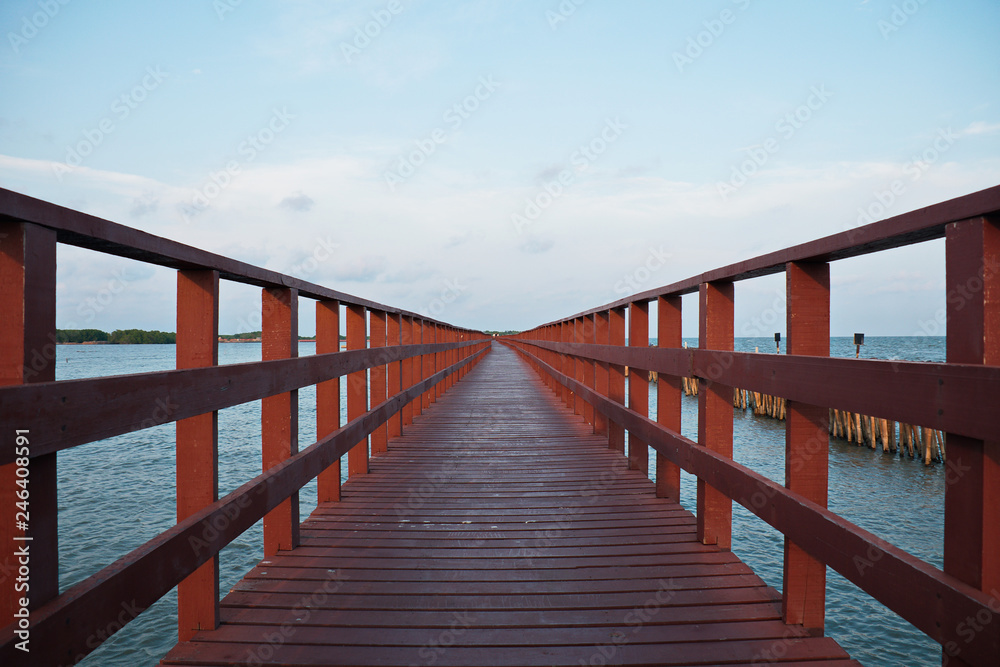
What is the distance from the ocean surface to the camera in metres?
4.36

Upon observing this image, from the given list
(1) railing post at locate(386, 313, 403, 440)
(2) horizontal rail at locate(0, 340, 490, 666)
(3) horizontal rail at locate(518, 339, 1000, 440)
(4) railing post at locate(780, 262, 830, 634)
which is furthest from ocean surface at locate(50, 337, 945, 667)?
(3) horizontal rail at locate(518, 339, 1000, 440)

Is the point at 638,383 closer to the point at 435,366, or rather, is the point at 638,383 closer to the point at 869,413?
the point at 869,413

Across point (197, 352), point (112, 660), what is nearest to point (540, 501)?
point (197, 352)

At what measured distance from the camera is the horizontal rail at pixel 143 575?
1.25 metres

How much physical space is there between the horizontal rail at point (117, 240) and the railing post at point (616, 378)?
3116 millimetres

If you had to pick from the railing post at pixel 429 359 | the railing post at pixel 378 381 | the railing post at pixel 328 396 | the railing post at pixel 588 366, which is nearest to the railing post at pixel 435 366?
the railing post at pixel 429 359

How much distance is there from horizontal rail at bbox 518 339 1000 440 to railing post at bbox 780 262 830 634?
0.39 feet

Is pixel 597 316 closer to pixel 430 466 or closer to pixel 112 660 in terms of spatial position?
pixel 430 466

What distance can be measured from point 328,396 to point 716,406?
2.17m

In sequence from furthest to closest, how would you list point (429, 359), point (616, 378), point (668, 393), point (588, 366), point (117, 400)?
point (429, 359), point (588, 366), point (616, 378), point (668, 393), point (117, 400)

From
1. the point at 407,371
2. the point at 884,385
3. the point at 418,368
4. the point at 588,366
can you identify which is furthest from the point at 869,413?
the point at 418,368

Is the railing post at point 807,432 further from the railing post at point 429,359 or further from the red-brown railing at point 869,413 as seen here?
the railing post at point 429,359

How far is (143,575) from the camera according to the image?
1.54 m

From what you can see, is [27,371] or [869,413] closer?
[27,371]
